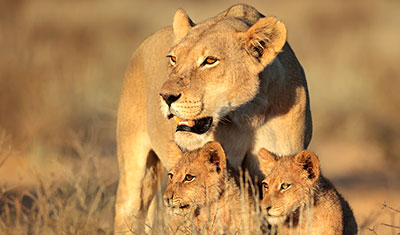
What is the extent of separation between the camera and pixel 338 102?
12.8 m

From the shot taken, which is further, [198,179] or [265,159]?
[265,159]

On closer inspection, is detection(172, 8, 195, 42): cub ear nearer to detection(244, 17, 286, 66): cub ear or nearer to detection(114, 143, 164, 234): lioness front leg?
detection(244, 17, 286, 66): cub ear

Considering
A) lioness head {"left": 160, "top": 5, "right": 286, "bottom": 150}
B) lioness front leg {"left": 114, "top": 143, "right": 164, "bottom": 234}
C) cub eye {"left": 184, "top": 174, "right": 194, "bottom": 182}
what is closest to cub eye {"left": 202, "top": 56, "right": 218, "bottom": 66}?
lioness head {"left": 160, "top": 5, "right": 286, "bottom": 150}

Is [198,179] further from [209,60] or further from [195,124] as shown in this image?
[209,60]

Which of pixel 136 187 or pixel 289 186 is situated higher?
pixel 289 186

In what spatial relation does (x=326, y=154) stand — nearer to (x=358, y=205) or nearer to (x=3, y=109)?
(x=358, y=205)

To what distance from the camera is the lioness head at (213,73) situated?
487 cm

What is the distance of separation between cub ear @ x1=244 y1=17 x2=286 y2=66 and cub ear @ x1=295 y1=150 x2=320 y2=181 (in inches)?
29.6

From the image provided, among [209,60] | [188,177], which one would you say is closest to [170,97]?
[209,60]

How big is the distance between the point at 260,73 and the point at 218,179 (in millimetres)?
792

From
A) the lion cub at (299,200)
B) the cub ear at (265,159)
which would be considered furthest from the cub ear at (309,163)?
the cub ear at (265,159)

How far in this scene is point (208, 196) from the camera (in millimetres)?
4645

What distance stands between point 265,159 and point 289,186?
38 centimetres

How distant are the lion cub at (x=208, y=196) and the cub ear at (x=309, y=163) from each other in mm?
378
